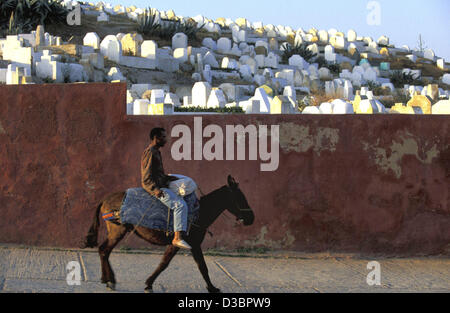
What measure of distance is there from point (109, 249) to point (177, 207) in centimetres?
76

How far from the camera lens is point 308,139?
7516 millimetres

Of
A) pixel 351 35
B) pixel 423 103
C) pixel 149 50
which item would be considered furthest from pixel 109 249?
pixel 351 35

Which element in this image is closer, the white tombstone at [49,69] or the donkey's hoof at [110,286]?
the donkey's hoof at [110,286]

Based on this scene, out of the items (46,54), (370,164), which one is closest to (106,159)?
(370,164)

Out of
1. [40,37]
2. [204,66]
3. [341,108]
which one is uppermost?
[40,37]

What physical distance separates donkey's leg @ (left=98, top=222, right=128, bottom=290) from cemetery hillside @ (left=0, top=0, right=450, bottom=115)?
2.35 m

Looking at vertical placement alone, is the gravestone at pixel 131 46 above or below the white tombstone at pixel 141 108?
above

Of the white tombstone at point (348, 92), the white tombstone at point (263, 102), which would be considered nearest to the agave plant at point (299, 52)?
the white tombstone at point (348, 92)

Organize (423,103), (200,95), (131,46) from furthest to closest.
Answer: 1. (131,46)
2. (200,95)
3. (423,103)

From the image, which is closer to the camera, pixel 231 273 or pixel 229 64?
pixel 231 273

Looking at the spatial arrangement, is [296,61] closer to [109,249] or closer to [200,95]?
[200,95]

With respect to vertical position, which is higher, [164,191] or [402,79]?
[402,79]

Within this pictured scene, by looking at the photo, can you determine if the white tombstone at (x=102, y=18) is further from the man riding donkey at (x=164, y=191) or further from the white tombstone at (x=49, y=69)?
the man riding donkey at (x=164, y=191)

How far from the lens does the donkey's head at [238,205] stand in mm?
6547
